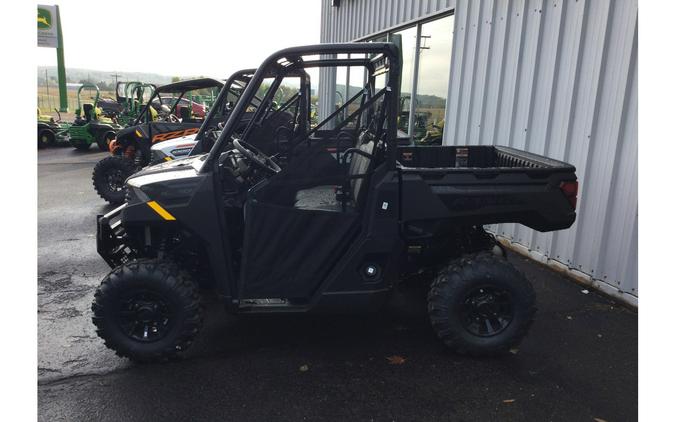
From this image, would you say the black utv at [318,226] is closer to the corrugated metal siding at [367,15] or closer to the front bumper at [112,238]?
the front bumper at [112,238]

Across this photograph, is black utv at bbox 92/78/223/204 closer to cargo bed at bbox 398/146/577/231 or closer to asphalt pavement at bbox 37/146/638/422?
asphalt pavement at bbox 37/146/638/422

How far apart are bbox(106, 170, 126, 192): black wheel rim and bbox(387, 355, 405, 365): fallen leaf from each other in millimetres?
6533

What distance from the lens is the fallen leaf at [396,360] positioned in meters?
3.35

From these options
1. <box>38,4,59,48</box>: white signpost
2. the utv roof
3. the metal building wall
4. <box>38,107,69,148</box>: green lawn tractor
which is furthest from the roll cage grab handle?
<box>38,4,59,48</box>: white signpost

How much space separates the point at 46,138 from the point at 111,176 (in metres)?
9.52

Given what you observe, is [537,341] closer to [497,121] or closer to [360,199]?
[360,199]

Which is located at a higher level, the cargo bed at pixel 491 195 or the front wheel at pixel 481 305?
the cargo bed at pixel 491 195

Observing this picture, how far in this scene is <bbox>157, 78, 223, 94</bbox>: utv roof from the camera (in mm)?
8398

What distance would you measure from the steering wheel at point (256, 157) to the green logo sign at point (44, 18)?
21737mm

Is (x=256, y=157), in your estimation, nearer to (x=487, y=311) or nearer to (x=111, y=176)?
(x=487, y=311)

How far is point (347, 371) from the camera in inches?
128

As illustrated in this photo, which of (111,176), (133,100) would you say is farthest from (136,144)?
(133,100)

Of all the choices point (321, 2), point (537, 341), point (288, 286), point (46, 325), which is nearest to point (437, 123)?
point (537, 341)

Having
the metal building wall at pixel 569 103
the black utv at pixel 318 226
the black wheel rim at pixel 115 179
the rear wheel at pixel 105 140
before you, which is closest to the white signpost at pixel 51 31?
the rear wheel at pixel 105 140
